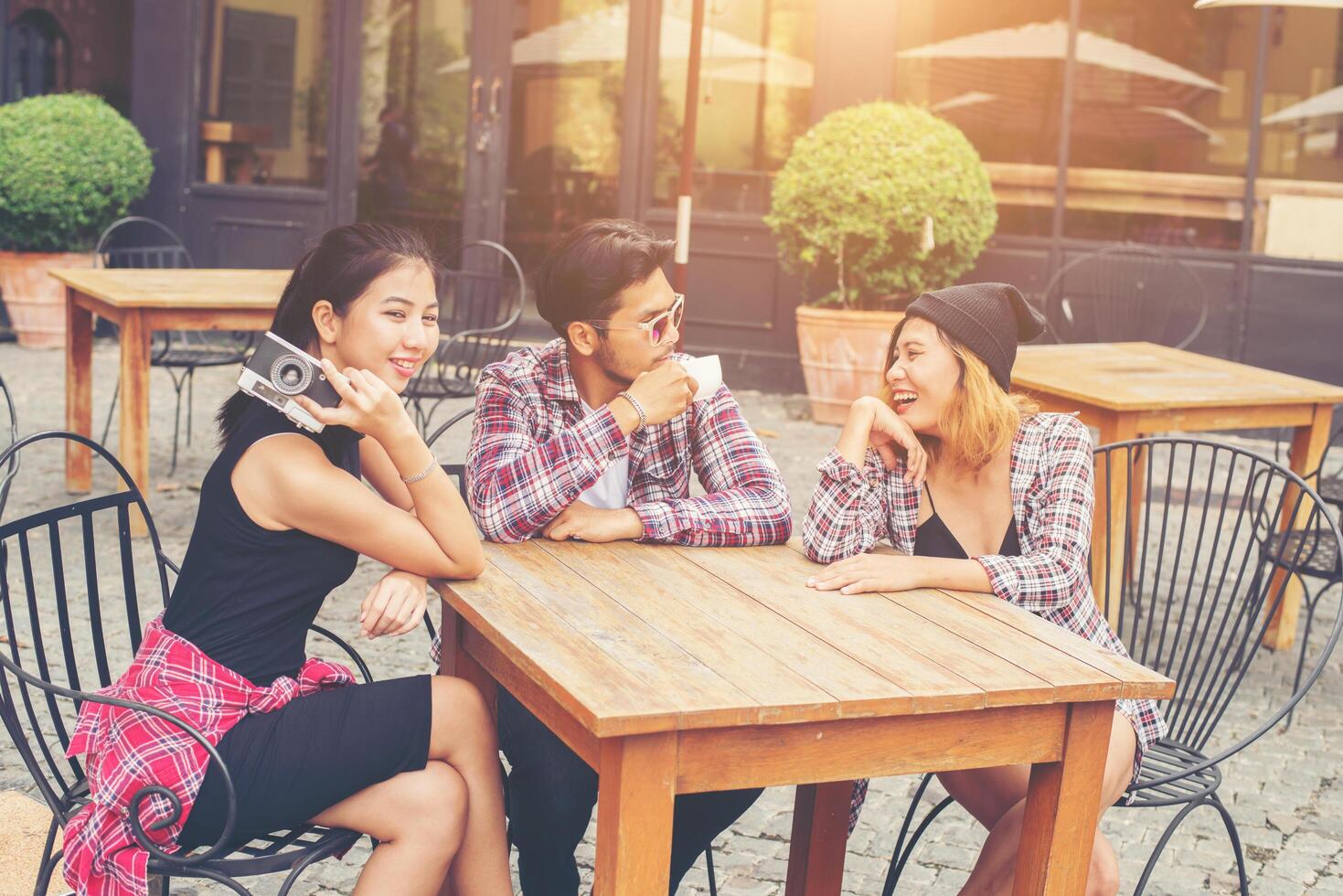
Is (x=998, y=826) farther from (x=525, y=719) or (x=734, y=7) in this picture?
(x=734, y=7)

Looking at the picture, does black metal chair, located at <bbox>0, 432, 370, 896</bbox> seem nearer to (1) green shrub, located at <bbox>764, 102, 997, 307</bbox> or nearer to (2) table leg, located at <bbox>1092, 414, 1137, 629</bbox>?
(2) table leg, located at <bbox>1092, 414, 1137, 629</bbox>

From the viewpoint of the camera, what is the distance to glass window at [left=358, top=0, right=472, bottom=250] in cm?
1008

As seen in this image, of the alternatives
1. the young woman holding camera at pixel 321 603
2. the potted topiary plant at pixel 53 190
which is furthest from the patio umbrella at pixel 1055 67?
the young woman holding camera at pixel 321 603

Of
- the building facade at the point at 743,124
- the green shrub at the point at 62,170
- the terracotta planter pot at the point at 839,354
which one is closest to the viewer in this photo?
the terracotta planter pot at the point at 839,354

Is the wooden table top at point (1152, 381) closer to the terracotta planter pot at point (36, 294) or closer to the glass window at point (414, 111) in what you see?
the glass window at point (414, 111)

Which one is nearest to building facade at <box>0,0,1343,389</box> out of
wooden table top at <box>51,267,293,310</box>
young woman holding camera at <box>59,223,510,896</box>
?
wooden table top at <box>51,267,293,310</box>

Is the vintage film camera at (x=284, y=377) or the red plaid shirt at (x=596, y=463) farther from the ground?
the vintage film camera at (x=284, y=377)

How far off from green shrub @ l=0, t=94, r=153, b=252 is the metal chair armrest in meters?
8.15

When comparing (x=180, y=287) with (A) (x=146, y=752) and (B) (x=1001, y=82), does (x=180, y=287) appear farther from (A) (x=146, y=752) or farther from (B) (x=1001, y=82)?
(B) (x=1001, y=82)

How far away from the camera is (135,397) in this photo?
561 centimetres

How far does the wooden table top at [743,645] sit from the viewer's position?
1938mm

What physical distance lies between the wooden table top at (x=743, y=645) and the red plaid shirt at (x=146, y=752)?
386 millimetres

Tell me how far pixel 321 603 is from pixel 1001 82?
760 centimetres

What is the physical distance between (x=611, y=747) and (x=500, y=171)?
8456 millimetres
